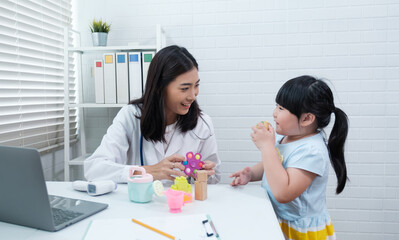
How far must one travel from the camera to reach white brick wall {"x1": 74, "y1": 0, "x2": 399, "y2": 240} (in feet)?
7.40

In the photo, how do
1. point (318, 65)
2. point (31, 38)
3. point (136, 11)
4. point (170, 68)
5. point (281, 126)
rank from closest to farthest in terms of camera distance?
point (281, 126), point (170, 68), point (31, 38), point (318, 65), point (136, 11)

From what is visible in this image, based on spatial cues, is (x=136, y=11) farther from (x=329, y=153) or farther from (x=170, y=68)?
(x=329, y=153)

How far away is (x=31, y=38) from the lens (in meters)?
1.98

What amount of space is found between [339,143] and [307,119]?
8.2 inches

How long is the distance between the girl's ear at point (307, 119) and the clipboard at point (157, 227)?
2.06 feet

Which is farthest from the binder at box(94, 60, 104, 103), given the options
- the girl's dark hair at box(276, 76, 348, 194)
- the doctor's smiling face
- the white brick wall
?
the girl's dark hair at box(276, 76, 348, 194)

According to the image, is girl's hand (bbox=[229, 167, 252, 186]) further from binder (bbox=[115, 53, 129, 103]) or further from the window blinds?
the window blinds

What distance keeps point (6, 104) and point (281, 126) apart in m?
1.56

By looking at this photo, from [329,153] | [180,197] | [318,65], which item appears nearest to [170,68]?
[180,197]

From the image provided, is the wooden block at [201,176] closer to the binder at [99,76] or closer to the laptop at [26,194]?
the laptop at [26,194]

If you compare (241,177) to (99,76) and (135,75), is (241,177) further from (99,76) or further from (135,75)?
(99,76)

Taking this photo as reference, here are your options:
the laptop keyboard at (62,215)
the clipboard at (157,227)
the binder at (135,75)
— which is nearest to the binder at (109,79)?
the binder at (135,75)

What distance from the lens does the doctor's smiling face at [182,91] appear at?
1.49 metres

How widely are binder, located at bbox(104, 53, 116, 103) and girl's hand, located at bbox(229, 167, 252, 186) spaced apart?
127cm
